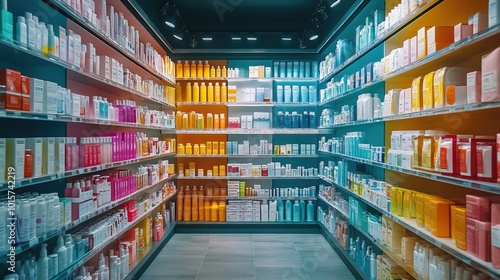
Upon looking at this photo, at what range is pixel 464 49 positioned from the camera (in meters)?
2.63

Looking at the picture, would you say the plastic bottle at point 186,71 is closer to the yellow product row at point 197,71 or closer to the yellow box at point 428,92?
the yellow product row at point 197,71

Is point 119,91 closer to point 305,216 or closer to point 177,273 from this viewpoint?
point 177,273

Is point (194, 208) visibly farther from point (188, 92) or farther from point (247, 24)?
point (247, 24)

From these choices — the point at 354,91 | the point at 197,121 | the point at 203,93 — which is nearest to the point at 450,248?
the point at 354,91

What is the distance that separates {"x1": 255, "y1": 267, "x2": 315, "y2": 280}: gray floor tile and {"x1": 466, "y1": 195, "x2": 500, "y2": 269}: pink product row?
9.79ft

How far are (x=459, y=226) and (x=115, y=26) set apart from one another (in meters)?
3.91

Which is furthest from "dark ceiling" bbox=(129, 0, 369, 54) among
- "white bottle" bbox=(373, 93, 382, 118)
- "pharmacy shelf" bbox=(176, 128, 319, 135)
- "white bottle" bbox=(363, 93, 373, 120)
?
"white bottle" bbox=(373, 93, 382, 118)

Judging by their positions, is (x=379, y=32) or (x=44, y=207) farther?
(x=379, y=32)

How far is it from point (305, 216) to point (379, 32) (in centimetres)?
446

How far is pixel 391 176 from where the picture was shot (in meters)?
4.16

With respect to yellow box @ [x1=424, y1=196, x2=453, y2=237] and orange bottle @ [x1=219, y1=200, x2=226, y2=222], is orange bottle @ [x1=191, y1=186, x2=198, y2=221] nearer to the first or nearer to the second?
orange bottle @ [x1=219, y1=200, x2=226, y2=222]

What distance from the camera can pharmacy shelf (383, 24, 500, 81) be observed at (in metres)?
2.16

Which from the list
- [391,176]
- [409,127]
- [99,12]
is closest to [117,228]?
Answer: [99,12]

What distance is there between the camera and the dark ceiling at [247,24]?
6816 millimetres
